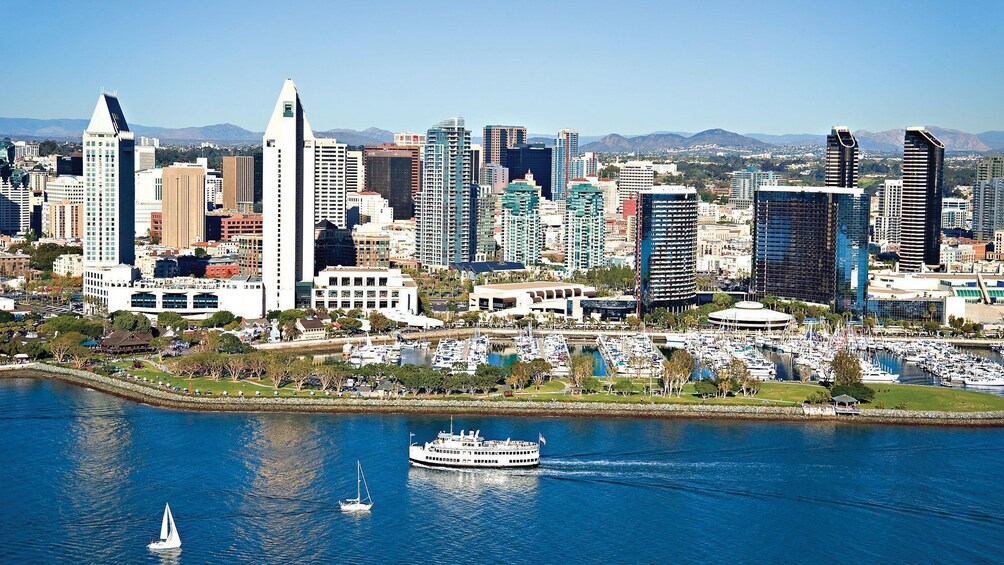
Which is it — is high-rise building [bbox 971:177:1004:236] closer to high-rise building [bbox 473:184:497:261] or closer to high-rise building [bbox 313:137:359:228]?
high-rise building [bbox 473:184:497:261]

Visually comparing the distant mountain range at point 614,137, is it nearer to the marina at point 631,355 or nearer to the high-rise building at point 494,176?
the high-rise building at point 494,176

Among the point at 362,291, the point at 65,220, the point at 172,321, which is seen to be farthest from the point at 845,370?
the point at 65,220

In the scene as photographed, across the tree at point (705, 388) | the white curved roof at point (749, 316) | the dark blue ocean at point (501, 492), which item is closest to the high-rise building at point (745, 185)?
the white curved roof at point (749, 316)

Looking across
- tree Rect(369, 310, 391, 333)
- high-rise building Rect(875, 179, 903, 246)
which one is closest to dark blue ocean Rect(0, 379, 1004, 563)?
tree Rect(369, 310, 391, 333)

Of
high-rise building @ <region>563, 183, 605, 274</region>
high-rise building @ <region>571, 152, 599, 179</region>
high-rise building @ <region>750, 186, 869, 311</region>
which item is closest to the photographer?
high-rise building @ <region>750, 186, 869, 311</region>

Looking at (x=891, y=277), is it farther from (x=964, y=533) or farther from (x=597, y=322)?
(x=964, y=533)

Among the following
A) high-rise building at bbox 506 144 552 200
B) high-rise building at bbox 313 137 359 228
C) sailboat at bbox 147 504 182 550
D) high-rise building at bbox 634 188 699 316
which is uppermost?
high-rise building at bbox 506 144 552 200
